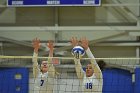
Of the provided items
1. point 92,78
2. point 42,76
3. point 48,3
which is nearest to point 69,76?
point 48,3

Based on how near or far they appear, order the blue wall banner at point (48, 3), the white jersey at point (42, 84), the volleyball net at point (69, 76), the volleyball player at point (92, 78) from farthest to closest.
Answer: the volleyball net at point (69, 76) → the blue wall banner at point (48, 3) → the white jersey at point (42, 84) → the volleyball player at point (92, 78)

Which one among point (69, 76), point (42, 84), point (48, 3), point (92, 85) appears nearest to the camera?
point (92, 85)

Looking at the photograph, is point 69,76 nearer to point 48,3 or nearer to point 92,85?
point 48,3

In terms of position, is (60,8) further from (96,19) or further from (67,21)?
(96,19)

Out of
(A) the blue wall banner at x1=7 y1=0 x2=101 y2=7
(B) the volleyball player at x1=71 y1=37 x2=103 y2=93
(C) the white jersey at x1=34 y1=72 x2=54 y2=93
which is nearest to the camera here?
(B) the volleyball player at x1=71 y1=37 x2=103 y2=93

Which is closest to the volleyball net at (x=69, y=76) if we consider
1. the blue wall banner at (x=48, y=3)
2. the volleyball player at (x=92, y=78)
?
the blue wall banner at (x=48, y=3)

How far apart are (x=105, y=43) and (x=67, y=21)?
3.94 ft

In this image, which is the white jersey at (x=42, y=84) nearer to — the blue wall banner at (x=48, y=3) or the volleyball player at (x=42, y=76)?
the volleyball player at (x=42, y=76)

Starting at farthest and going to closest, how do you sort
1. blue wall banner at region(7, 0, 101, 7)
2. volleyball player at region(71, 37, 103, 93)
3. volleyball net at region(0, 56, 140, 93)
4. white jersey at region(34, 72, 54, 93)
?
1. volleyball net at region(0, 56, 140, 93)
2. blue wall banner at region(7, 0, 101, 7)
3. white jersey at region(34, 72, 54, 93)
4. volleyball player at region(71, 37, 103, 93)

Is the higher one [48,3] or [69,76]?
[48,3]

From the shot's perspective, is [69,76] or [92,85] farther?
[69,76]

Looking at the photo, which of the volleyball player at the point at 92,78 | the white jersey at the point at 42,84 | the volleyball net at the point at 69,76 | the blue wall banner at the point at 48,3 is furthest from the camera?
the volleyball net at the point at 69,76

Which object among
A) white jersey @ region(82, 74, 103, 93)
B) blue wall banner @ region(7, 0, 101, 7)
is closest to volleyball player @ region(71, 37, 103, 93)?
white jersey @ region(82, 74, 103, 93)

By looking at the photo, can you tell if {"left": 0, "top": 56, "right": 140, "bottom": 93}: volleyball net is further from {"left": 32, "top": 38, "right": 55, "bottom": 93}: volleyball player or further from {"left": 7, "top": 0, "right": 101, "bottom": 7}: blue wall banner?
{"left": 32, "top": 38, "right": 55, "bottom": 93}: volleyball player
